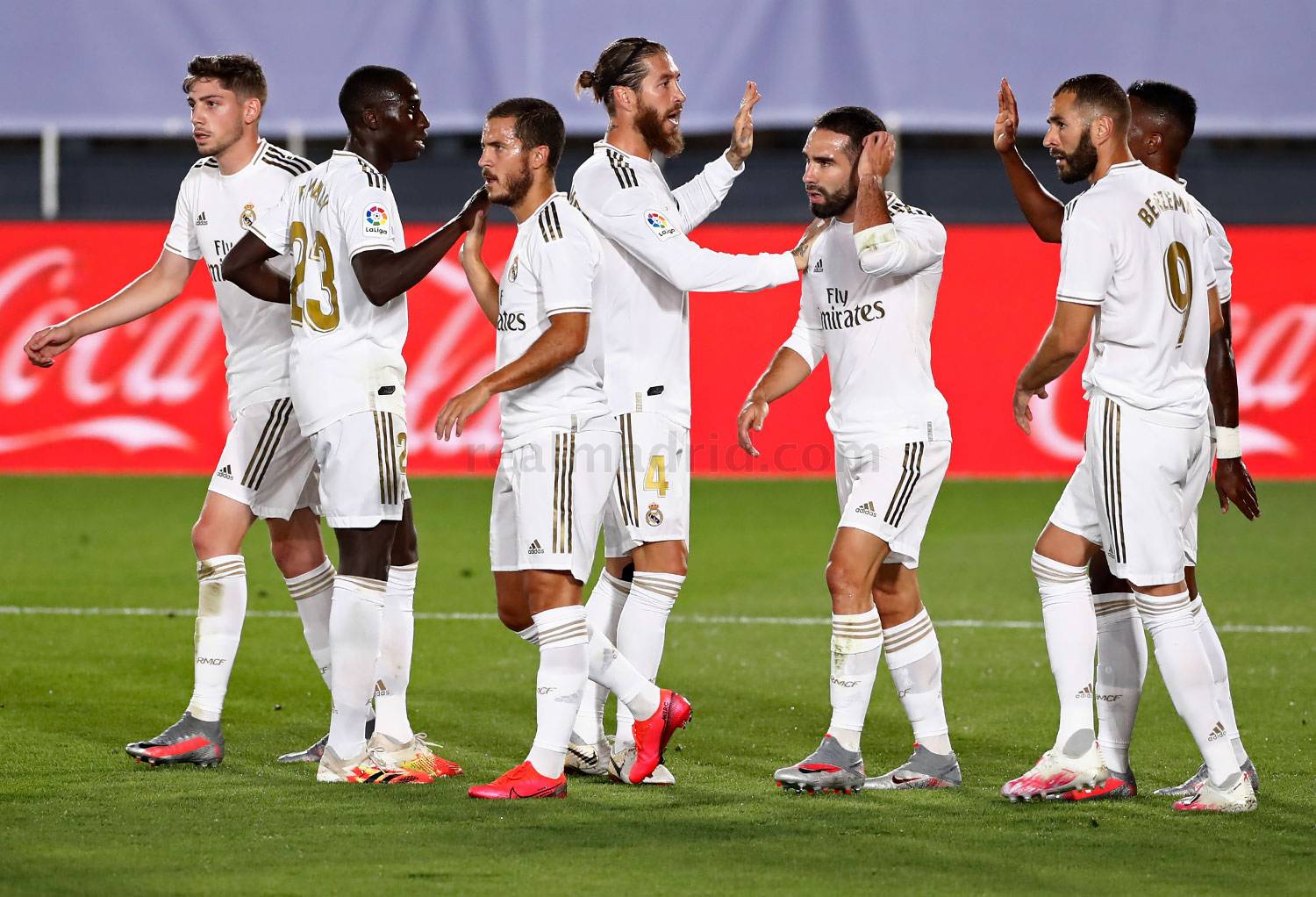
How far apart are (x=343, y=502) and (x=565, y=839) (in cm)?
141

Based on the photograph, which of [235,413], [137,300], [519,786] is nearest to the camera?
[519,786]

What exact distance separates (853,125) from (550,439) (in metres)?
1.40

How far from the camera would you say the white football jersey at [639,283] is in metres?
5.48

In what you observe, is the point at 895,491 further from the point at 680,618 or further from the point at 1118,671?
the point at 680,618

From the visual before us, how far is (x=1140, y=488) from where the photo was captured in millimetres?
5012

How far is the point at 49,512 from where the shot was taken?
1286 centimetres

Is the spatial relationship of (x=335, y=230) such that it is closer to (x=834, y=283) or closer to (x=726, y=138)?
Result: (x=834, y=283)

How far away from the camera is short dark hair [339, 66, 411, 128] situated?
217 inches

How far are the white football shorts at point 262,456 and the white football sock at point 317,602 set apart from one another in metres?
0.29

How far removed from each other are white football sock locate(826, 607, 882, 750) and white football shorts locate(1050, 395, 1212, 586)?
78 centimetres

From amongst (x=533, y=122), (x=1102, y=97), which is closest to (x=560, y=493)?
(x=533, y=122)

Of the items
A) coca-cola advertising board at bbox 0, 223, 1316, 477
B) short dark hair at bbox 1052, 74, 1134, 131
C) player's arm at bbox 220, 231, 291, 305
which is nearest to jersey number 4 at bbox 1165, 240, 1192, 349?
short dark hair at bbox 1052, 74, 1134, 131

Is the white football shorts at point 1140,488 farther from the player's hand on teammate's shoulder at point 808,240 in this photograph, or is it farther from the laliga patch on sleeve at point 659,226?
the laliga patch on sleeve at point 659,226

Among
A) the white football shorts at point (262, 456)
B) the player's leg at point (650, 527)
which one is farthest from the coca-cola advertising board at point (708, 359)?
the player's leg at point (650, 527)
